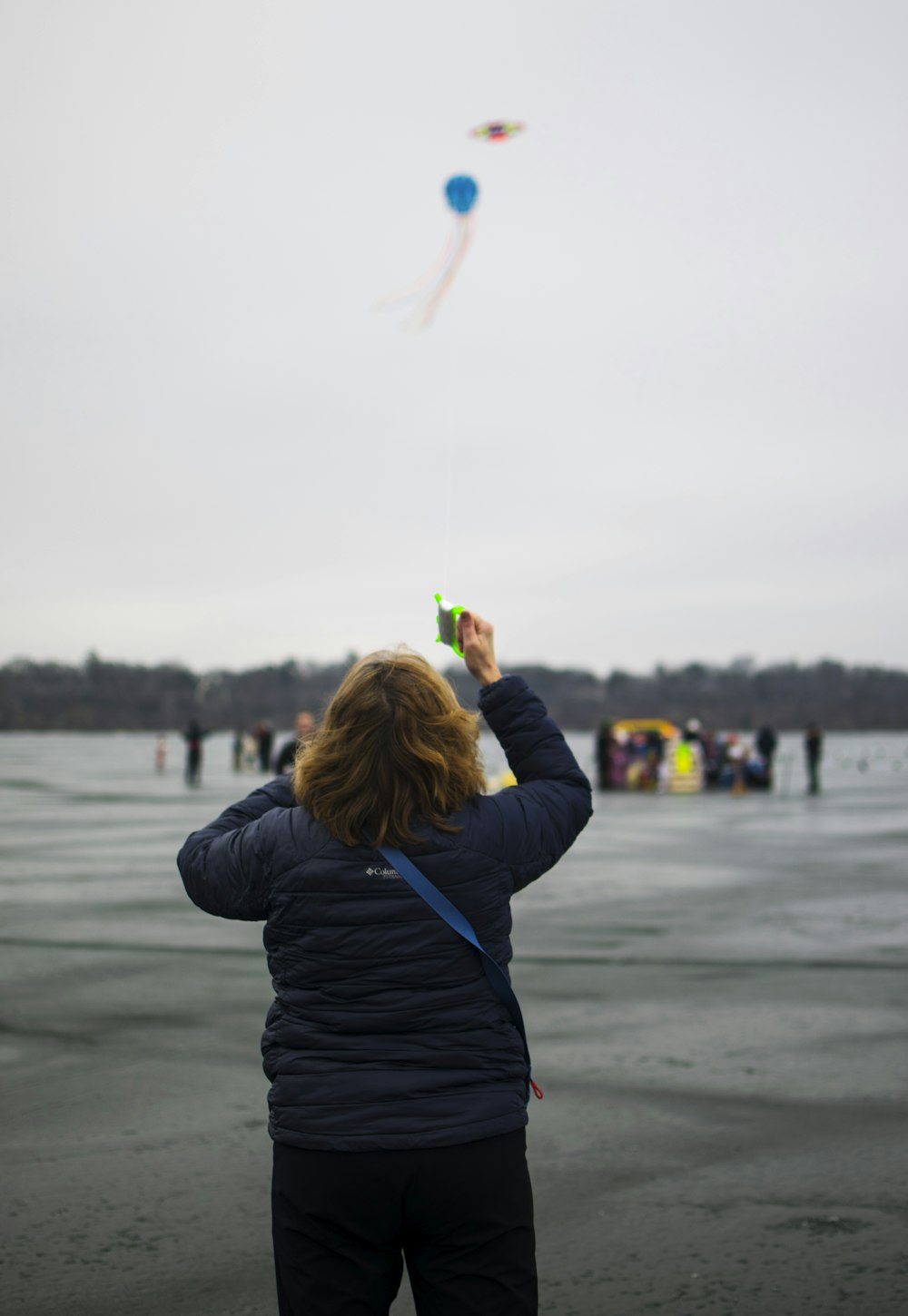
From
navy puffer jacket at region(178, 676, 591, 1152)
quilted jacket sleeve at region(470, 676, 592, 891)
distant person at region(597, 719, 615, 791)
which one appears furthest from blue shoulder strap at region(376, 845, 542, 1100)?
distant person at region(597, 719, 615, 791)

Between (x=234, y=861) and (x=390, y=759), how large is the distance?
15.0 inches

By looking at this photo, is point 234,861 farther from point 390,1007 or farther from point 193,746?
point 193,746

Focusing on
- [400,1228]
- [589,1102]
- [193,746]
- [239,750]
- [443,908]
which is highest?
[443,908]

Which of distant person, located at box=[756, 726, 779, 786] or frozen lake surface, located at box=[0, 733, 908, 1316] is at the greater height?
distant person, located at box=[756, 726, 779, 786]

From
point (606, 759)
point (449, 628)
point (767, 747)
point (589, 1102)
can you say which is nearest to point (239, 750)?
point (606, 759)

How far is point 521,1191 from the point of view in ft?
8.43

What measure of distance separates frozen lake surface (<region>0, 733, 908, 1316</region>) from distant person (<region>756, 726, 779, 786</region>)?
22.6 m

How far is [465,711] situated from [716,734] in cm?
3544

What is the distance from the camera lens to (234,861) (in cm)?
271

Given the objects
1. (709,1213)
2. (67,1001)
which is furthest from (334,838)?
(67,1001)

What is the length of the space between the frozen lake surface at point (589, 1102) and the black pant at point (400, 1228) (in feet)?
5.31

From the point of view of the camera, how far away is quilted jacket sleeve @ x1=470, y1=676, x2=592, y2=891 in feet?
8.86

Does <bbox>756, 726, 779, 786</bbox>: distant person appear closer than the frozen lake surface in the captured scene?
No

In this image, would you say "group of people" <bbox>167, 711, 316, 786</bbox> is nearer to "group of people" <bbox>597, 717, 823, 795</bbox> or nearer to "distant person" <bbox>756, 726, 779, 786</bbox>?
"group of people" <bbox>597, 717, 823, 795</bbox>
